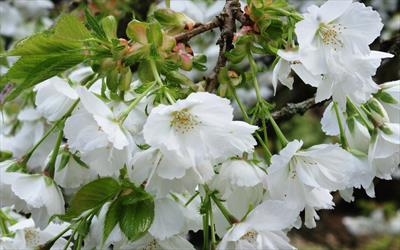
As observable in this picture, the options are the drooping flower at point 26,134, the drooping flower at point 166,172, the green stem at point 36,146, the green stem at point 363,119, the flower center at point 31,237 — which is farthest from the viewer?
the drooping flower at point 26,134

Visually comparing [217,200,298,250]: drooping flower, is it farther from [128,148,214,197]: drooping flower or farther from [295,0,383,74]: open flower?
[295,0,383,74]: open flower

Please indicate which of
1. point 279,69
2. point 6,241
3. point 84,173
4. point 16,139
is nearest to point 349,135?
point 279,69

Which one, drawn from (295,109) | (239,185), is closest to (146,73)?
(239,185)

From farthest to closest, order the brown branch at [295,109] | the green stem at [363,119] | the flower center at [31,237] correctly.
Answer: the brown branch at [295,109] < the flower center at [31,237] < the green stem at [363,119]

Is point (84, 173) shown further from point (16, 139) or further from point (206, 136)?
point (16, 139)

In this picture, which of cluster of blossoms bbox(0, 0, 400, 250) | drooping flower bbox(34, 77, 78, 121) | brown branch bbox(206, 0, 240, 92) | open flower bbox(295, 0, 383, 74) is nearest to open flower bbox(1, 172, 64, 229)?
cluster of blossoms bbox(0, 0, 400, 250)

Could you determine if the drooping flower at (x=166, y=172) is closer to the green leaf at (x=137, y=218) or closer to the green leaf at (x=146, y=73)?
the green leaf at (x=137, y=218)

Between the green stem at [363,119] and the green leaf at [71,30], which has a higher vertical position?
the green leaf at [71,30]

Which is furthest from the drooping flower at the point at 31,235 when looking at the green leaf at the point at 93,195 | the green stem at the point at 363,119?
the green stem at the point at 363,119
